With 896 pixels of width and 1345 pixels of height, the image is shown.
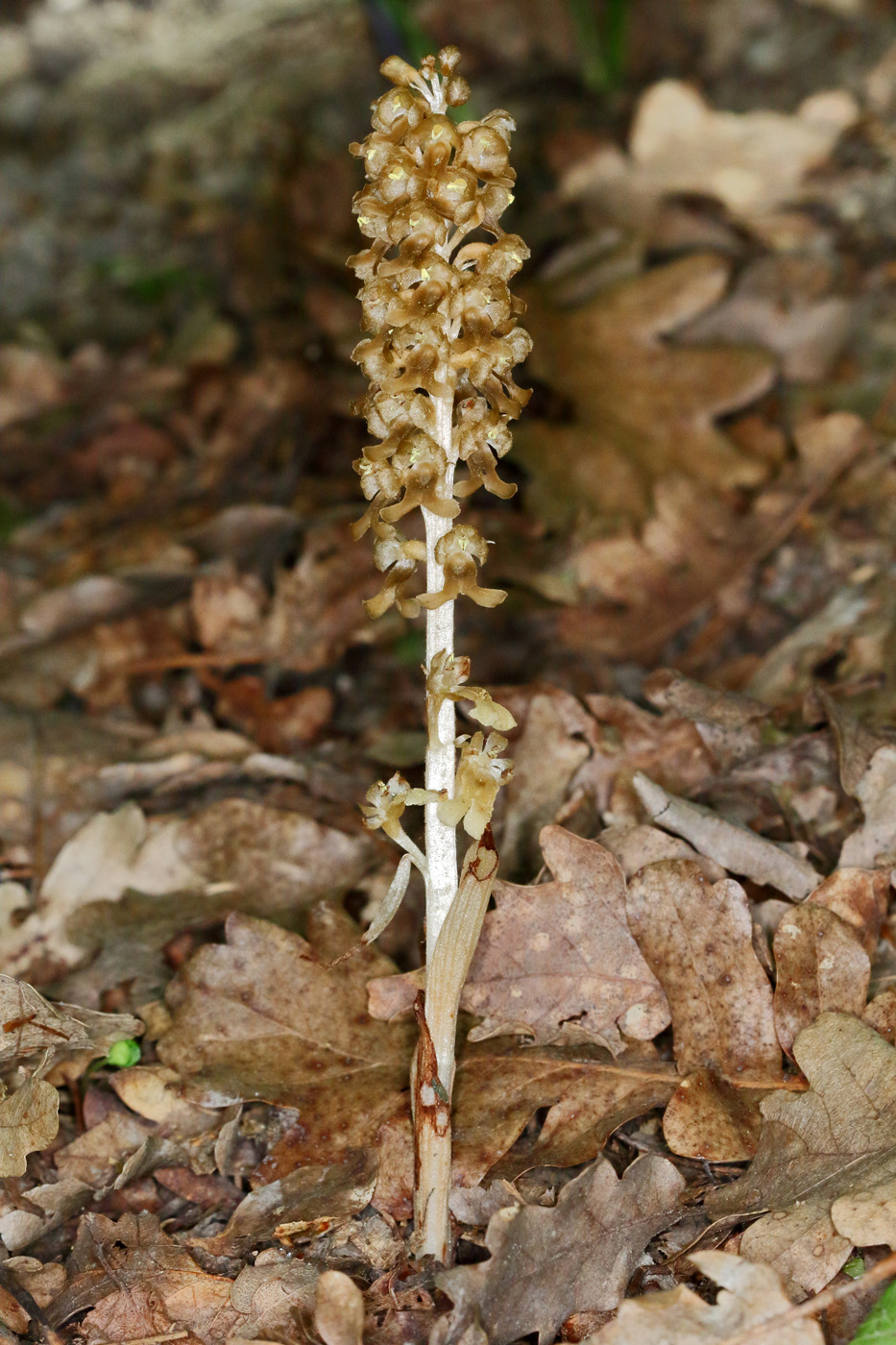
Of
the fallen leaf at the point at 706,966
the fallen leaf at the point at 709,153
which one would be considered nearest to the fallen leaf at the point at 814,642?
the fallen leaf at the point at 706,966

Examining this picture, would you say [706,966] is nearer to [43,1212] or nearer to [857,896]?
[857,896]

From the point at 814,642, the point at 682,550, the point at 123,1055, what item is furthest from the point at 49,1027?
the point at 682,550

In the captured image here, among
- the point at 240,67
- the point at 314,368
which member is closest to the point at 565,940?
the point at 314,368

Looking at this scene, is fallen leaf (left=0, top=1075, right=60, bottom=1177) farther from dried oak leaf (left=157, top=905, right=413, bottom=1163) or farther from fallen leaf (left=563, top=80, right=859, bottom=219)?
fallen leaf (left=563, top=80, right=859, bottom=219)

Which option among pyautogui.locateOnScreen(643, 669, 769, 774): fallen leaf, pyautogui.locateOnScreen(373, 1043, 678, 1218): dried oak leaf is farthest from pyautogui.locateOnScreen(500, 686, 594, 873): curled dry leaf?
pyautogui.locateOnScreen(373, 1043, 678, 1218): dried oak leaf

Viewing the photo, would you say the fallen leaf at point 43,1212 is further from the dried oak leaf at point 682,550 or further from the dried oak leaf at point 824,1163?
the dried oak leaf at point 682,550

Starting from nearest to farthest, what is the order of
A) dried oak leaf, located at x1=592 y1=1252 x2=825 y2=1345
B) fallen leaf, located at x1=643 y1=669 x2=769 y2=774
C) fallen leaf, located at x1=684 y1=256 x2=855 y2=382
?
1. dried oak leaf, located at x1=592 y1=1252 x2=825 y2=1345
2. fallen leaf, located at x1=643 y1=669 x2=769 y2=774
3. fallen leaf, located at x1=684 y1=256 x2=855 y2=382
